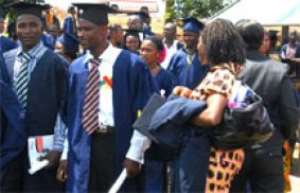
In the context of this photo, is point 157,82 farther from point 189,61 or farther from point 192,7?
point 192,7

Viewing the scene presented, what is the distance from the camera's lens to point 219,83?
12.5 ft

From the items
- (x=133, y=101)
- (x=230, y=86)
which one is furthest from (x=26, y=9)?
(x=230, y=86)

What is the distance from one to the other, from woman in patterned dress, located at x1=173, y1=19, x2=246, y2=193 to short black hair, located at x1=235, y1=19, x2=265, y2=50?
1069 mm

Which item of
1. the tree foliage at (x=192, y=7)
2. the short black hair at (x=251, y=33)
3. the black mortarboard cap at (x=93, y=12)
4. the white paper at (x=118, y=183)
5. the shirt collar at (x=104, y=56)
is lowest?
the tree foliage at (x=192, y=7)

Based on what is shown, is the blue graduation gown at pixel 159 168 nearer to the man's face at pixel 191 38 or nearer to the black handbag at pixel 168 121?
the man's face at pixel 191 38

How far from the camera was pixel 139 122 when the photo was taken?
12.9 ft

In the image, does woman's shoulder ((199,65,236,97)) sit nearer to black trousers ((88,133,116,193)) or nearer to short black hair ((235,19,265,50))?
black trousers ((88,133,116,193))

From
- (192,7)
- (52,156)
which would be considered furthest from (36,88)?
(192,7)

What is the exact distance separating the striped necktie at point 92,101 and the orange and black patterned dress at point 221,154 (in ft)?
3.10

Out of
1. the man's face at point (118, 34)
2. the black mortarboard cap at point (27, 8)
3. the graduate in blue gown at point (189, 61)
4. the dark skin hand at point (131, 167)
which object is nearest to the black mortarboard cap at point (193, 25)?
the graduate in blue gown at point (189, 61)

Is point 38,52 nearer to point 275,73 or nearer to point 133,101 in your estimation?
point 133,101

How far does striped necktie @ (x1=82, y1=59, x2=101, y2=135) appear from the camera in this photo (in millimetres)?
4578

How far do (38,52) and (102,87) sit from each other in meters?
0.70

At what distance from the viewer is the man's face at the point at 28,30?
503 centimetres
